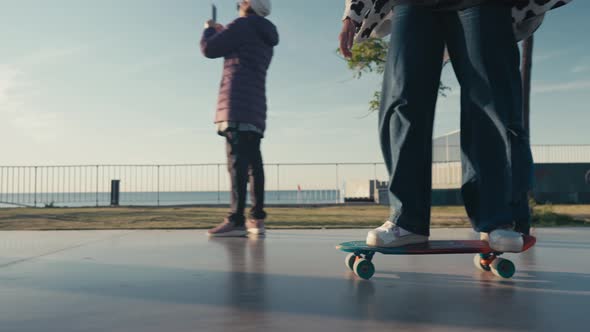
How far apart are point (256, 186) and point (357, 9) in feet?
6.82

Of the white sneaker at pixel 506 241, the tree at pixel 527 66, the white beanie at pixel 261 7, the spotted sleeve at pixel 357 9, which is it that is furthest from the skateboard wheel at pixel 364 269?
the tree at pixel 527 66

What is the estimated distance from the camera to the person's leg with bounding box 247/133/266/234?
12.4ft

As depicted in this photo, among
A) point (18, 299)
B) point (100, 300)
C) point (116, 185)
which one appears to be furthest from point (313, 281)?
point (116, 185)

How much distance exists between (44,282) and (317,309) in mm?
1032

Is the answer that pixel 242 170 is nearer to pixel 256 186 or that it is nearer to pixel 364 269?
pixel 256 186

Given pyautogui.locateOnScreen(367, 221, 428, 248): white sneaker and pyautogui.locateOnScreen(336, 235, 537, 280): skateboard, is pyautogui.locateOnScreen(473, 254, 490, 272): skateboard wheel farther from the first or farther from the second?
pyautogui.locateOnScreen(367, 221, 428, 248): white sneaker

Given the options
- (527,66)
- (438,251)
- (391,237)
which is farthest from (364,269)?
(527,66)

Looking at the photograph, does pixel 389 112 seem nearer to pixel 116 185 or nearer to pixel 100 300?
pixel 100 300

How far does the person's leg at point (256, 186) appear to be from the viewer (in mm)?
3779

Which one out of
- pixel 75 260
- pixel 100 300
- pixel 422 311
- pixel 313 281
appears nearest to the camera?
pixel 422 311

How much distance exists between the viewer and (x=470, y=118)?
188 cm

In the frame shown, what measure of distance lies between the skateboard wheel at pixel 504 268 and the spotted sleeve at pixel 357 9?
1.10 meters

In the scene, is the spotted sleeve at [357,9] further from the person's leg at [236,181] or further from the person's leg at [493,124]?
the person's leg at [236,181]

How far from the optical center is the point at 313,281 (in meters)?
1.69
